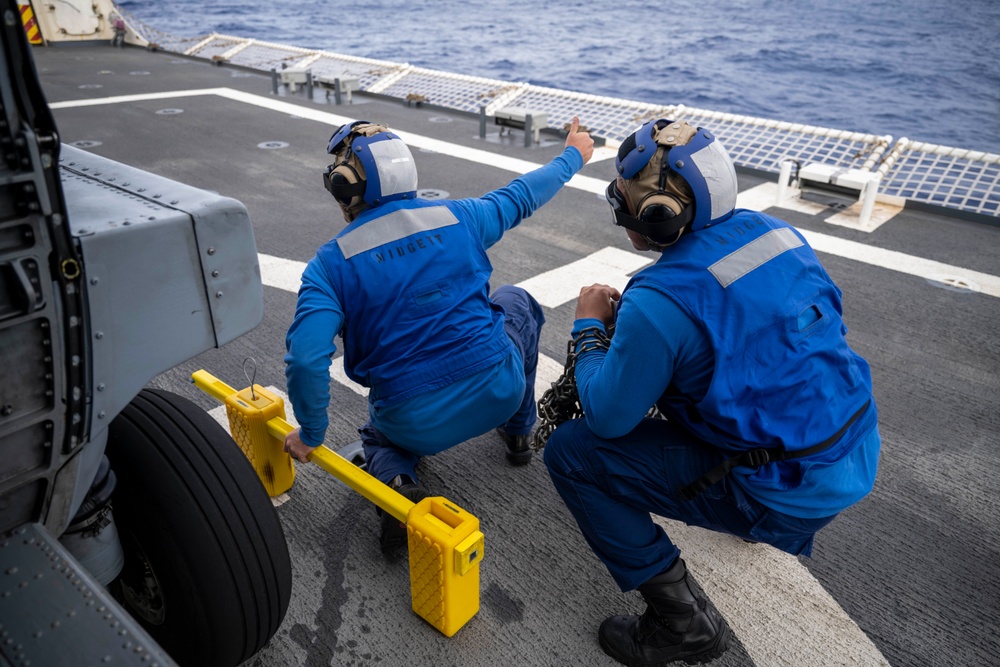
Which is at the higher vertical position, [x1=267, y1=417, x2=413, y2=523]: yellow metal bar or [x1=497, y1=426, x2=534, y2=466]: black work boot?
[x1=267, y1=417, x2=413, y2=523]: yellow metal bar

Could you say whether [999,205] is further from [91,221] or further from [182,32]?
[182,32]

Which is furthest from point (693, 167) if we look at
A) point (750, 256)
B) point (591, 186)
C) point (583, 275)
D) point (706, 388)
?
point (591, 186)

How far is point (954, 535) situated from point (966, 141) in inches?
895

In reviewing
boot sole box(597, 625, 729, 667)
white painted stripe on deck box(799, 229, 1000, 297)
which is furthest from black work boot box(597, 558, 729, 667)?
white painted stripe on deck box(799, 229, 1000, 297)

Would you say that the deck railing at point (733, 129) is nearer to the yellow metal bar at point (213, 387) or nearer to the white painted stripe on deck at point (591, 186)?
the white painted stripe on deck at point (591, 186)

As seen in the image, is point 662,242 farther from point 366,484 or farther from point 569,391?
point 366,484

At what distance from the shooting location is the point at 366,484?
2400 mm

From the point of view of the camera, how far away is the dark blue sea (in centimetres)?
2517

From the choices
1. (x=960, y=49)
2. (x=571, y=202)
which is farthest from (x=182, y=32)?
(x=960, y=49)

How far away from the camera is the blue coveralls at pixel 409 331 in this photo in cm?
236

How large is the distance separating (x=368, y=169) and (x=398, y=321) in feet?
1.77

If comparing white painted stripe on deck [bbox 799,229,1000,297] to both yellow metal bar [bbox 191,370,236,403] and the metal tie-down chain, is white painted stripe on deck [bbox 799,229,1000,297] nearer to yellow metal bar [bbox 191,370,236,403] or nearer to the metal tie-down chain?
the metal tie-down chain

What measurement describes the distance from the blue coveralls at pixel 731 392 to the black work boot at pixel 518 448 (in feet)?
3.14

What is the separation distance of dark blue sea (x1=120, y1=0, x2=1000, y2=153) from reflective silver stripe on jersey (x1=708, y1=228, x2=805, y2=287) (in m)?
22.0
